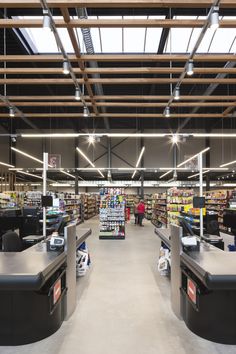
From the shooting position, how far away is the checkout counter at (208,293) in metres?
2.55

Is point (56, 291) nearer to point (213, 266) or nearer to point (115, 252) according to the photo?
point (213, 266)

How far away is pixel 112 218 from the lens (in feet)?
36.9

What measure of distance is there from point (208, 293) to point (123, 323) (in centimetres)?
117

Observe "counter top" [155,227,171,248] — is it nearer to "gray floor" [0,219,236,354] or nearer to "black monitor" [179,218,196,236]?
"black monitor" [179,218,196,236]

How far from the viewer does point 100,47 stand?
8914 mm

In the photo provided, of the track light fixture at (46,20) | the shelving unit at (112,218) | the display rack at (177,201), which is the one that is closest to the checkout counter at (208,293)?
the track light fixture at (46,20)

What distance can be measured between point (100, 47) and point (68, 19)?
4982 millimetres

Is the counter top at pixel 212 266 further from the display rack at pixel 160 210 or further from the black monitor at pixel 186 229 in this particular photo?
the display rack at pixel 160 210

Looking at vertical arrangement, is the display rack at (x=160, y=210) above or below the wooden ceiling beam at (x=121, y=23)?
below

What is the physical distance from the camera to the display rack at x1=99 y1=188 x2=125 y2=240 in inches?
438

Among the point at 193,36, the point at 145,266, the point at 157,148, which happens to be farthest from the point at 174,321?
the point at 157,148

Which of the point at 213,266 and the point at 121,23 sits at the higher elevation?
the point at 121,23

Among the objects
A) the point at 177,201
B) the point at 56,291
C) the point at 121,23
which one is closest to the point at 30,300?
the point at 56,291

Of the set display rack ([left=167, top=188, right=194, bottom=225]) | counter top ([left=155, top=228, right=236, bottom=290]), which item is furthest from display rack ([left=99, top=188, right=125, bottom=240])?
counter top ([left=155, top=228, right=236, bottom=290])
